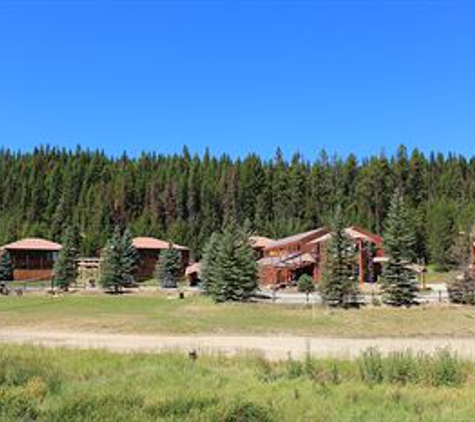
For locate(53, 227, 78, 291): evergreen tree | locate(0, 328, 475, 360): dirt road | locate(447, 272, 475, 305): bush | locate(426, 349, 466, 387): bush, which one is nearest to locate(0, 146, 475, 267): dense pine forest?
locate(53, 227, 78, 291): evergreen tree

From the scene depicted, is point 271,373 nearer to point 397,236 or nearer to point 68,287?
point 397,236

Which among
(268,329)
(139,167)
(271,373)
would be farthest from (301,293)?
(139,167)

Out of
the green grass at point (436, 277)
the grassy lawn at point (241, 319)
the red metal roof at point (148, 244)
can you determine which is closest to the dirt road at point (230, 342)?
the grassy lawn at point (241, 319)

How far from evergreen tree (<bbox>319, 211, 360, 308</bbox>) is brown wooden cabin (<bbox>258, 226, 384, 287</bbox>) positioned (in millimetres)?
23443

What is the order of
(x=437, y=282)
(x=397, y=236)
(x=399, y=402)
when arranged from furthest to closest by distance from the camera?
(x=437, y=282), (x=397, y=236), (x=399, y=402)

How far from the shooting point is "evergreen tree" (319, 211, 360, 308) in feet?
141

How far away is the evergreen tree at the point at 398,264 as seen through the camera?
145ft

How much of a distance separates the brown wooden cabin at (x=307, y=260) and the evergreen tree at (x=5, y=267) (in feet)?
123

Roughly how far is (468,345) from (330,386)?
1623 centimetres

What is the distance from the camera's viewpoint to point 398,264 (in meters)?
44.7

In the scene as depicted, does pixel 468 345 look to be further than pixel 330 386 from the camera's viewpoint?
Yes

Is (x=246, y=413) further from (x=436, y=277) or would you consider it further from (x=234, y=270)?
(x=436, y=277)

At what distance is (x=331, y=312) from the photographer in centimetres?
3994

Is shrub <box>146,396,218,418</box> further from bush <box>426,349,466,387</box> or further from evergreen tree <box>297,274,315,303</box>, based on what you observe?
evergreen tree <box>297,274,315,303</box>
